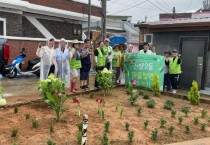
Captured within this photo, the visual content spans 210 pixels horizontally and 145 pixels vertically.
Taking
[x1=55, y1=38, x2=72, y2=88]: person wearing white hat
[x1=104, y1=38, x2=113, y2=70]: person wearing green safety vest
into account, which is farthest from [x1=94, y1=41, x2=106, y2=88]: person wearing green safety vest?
[x1=55, y1=38, x2=72, y2=88]: person wearing white hat

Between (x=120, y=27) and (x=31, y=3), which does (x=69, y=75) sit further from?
(x=120, y=27)

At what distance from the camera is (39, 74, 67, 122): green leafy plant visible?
618 centimetres

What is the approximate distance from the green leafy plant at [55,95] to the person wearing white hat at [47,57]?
1881 millimetres

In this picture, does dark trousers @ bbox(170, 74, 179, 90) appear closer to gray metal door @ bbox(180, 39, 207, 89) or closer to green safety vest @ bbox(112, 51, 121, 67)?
gray metal door @ bbox(180, 39, 207, 89)

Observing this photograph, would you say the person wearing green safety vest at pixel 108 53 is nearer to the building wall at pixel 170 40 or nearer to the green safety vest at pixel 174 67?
the green safety vest at pixel 174 67

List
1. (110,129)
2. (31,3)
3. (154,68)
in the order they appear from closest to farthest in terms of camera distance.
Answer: (110,129) < (154,68) < (31,3)

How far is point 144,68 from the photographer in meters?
10.9

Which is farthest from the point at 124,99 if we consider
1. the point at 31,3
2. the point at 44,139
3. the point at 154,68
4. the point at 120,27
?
the point at 120,27

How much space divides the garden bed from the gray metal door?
4664 mm

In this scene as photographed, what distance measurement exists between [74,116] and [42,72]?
9.28 ft

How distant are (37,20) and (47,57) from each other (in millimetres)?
9784

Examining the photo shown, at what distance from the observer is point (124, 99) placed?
8.74 metres

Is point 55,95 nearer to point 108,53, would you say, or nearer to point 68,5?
point 108,53

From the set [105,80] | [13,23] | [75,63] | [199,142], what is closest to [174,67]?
[105,80]
